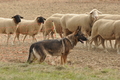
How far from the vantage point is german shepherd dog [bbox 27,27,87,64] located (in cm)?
1019

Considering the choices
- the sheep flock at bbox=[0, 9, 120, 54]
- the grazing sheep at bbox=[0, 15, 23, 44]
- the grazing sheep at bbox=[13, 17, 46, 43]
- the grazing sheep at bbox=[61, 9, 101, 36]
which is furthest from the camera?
the grazing sheep at bbox=[13, 17, 46, 43]

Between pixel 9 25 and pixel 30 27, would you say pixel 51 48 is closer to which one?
pixel 9 25

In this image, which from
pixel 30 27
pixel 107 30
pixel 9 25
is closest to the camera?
pixel 107 30

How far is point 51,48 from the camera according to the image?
34.0 ft

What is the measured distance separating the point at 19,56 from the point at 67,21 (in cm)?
605

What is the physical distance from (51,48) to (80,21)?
6.51 metres

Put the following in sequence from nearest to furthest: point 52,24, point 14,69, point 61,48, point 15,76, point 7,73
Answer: point 15,76 → point 7,73 → point 14,69 → point 61,48 → point 52,24

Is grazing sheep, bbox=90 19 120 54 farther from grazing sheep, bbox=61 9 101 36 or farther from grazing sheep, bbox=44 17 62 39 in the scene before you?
grazing sheep, bbox=44 17 62 39

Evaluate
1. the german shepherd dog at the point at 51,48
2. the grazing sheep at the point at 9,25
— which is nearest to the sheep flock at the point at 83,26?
the grazing sheep at the point at 9,25

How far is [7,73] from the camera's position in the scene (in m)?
8.79

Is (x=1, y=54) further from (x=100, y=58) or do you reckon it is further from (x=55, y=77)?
(x=55, y=77)

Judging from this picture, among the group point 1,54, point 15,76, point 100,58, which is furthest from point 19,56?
point 15,76

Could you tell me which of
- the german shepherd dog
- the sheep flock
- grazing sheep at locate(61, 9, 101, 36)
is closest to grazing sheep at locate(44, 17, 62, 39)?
the sheep flock

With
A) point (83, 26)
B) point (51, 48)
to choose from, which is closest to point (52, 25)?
point (83, 26)
